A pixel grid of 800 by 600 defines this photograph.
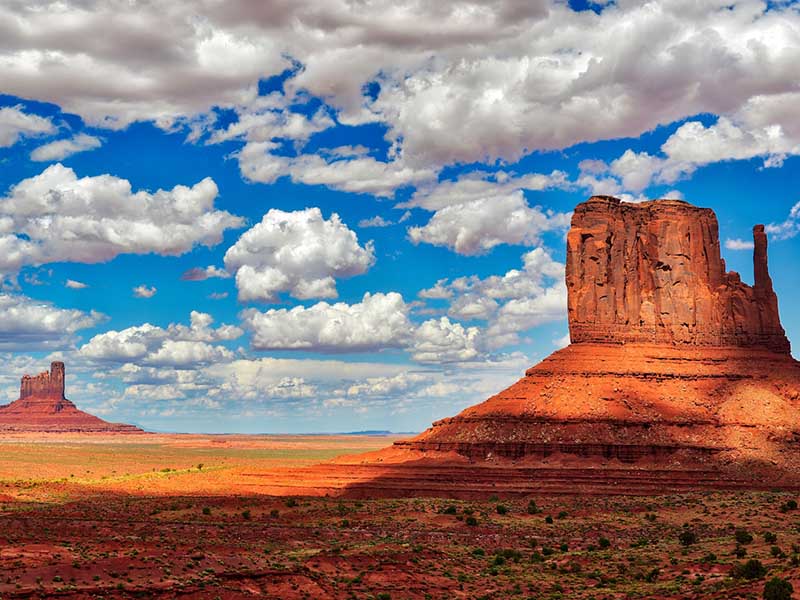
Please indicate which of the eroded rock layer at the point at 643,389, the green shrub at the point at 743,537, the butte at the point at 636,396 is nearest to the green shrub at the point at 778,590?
the green shrub at the point at 743,537

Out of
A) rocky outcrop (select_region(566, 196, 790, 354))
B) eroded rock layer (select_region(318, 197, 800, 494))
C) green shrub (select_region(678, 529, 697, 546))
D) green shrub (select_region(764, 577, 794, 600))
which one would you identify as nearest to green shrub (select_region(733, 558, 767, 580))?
green shrub (select_region(764, 577, 794, 600))

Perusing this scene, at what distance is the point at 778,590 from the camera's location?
1521 inches

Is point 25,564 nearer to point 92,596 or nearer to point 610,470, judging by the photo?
point 92,596

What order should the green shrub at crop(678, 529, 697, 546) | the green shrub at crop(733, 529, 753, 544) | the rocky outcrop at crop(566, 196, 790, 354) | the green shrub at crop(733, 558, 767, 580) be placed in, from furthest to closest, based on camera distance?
the rocky outcrop at crop(566, 196, 790, 354) → the green shrub at crop(678, 529, 697, 546) → the green shrub at crop(733, 529, 753, 544) → the green shrub at crop(733, 558, 767, 580)

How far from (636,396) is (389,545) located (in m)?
51.0

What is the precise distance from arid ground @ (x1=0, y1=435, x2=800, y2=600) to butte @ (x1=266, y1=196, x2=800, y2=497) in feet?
24.0

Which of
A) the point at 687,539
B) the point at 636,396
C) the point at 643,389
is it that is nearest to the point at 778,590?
the point at 687,539

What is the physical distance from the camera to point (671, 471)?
297 ft

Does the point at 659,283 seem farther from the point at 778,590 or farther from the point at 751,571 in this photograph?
the point at 778,590

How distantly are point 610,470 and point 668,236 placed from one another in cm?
3243

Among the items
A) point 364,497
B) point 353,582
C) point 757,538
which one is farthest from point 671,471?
point 353,582

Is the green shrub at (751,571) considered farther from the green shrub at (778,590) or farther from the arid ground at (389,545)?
the green shrub at (778,590)

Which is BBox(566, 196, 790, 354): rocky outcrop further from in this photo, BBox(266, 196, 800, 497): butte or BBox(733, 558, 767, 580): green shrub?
BBox(733, 558, 767, 580): green shrub

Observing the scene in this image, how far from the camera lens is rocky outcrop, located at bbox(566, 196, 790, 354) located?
364ft
